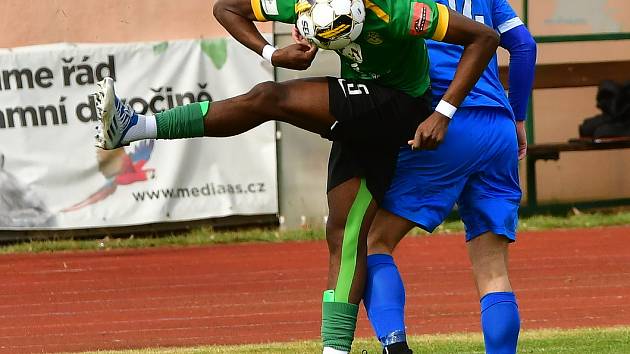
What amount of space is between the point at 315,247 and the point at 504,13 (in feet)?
23.1

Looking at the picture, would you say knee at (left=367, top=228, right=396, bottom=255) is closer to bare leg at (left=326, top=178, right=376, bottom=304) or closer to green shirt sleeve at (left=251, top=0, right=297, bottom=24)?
bare leg at (left=326, top=178, right=376, bottom=304)

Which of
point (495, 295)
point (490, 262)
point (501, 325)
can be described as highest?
point (490, 262)

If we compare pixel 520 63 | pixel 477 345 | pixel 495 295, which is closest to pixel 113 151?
pixel 477 345

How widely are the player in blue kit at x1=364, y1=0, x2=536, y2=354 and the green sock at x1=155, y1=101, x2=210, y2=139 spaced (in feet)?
2.99

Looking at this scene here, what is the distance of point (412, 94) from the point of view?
5512mm

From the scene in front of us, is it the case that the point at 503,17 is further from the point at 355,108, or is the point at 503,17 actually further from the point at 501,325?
the point at 501,325

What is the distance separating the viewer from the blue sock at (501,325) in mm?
5723

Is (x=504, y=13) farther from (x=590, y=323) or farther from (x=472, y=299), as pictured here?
(x=472, y=299)

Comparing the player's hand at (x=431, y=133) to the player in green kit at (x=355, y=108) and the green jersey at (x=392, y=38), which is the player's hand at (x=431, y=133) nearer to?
the player in green kit at (x=355, y=108)

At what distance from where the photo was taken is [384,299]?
5723mm

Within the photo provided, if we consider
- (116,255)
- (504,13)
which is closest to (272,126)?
(116,255)

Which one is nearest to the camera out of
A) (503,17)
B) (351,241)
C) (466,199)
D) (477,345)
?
(351,241)

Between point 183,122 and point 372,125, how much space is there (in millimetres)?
775

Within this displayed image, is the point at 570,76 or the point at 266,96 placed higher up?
the point at 266,96
